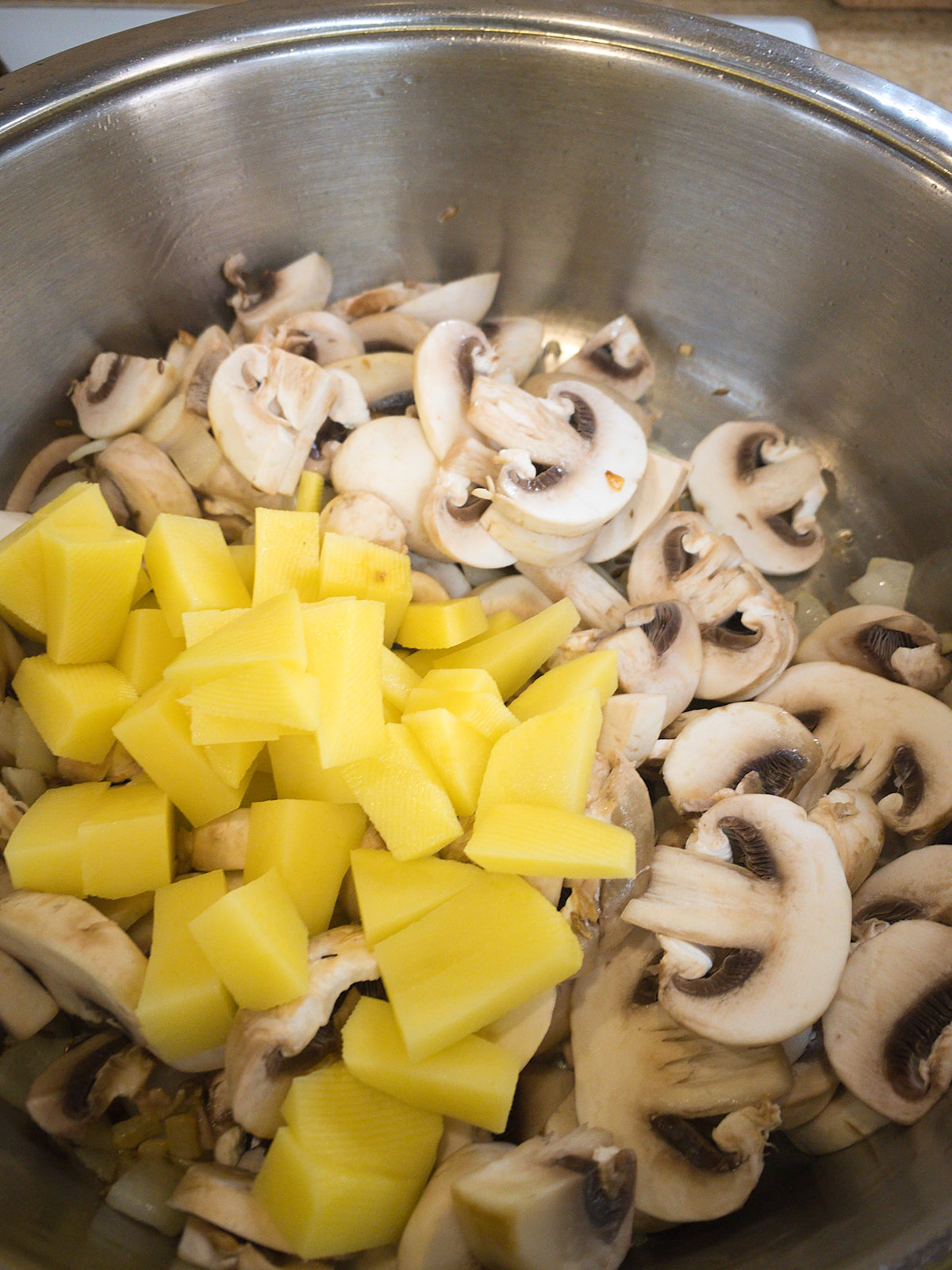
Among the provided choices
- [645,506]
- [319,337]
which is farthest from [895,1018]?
[319,337]

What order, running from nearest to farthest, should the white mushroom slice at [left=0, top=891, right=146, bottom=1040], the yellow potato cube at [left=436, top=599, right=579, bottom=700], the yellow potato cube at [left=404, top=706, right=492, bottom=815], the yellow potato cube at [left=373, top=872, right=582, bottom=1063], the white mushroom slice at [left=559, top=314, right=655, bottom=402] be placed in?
1. the yellow potato cube at [left=373, top=872, right=582, bottom=1063]
2. the white mushroom slice at [left=0, top=891, right=146, bottom=1040]
3. the yellow potato cube at [left=404, top=706, right=492, bottom=815]
4. the yellow potato cube at [left=436, top=599, right=579, bottom=700]
5. the white mushroom slice at [left=559, top=314, right=655, bottom=402]

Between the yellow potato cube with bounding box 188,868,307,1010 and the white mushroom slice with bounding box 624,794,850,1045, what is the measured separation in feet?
1.98

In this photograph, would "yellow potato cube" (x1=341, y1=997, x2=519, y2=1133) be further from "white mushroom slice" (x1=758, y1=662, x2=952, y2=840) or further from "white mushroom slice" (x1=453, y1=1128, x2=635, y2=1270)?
"white mushroom slice" (x1=758, y1=662, x2=952, y2=840)

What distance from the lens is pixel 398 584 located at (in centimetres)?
177

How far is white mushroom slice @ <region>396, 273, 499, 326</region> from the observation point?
2.36m

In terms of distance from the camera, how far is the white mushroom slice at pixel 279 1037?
4.33 ft

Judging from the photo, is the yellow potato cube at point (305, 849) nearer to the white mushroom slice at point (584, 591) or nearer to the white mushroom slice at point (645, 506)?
the white mushroom slice at point (584, 591)

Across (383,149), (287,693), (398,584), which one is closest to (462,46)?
(383,149)

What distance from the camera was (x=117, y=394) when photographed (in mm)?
2092

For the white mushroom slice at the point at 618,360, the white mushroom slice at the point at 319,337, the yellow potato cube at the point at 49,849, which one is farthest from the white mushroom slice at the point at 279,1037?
the white mushroom slice at the point at 618,360

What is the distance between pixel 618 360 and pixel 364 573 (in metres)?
1.10

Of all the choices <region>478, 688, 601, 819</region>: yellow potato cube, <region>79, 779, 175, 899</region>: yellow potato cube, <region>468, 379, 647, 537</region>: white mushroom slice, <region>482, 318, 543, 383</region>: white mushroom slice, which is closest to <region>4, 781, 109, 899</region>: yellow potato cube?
<region>79, 779, 175, 899</region>: yellow potato cube

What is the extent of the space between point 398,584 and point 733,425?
1.14 m

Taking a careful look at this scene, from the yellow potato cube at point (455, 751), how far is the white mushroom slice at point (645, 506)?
747 mm
